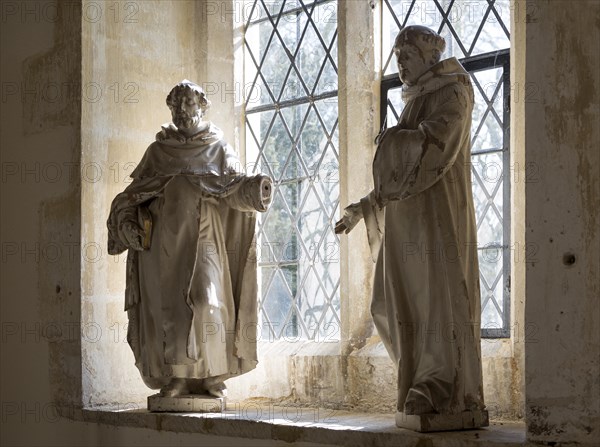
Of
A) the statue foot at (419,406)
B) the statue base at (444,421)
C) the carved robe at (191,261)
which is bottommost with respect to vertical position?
the statue base at (444,421)

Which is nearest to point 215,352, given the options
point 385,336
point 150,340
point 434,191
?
point 150,340

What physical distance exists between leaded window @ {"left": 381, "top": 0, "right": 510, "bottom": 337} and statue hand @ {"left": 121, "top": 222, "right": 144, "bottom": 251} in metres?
1.17

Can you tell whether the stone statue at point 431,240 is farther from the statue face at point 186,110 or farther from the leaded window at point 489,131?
the statue face at point 186,110

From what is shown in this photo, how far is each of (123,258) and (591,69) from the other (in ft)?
9.41

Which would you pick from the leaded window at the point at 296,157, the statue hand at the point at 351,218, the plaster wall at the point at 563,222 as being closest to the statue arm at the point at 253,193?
the statue hand at the point at 351,218

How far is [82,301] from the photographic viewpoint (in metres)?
5.39

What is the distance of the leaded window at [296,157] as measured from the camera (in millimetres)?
5336

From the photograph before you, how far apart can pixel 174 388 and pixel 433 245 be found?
1.53 m

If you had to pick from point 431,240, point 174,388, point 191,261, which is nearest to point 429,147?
point 431,240

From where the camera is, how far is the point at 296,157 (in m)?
5.51

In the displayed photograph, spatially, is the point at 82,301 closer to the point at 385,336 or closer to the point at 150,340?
the point at 150,340

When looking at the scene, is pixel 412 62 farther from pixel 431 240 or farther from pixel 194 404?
pixel 194 404

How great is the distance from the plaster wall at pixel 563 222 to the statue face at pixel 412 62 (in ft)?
1.77

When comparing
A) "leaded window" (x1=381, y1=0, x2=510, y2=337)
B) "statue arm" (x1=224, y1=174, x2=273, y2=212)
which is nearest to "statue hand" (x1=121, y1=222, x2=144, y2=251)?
"statue arm" (x1=224, y1=174, x2=273, y2=212)
